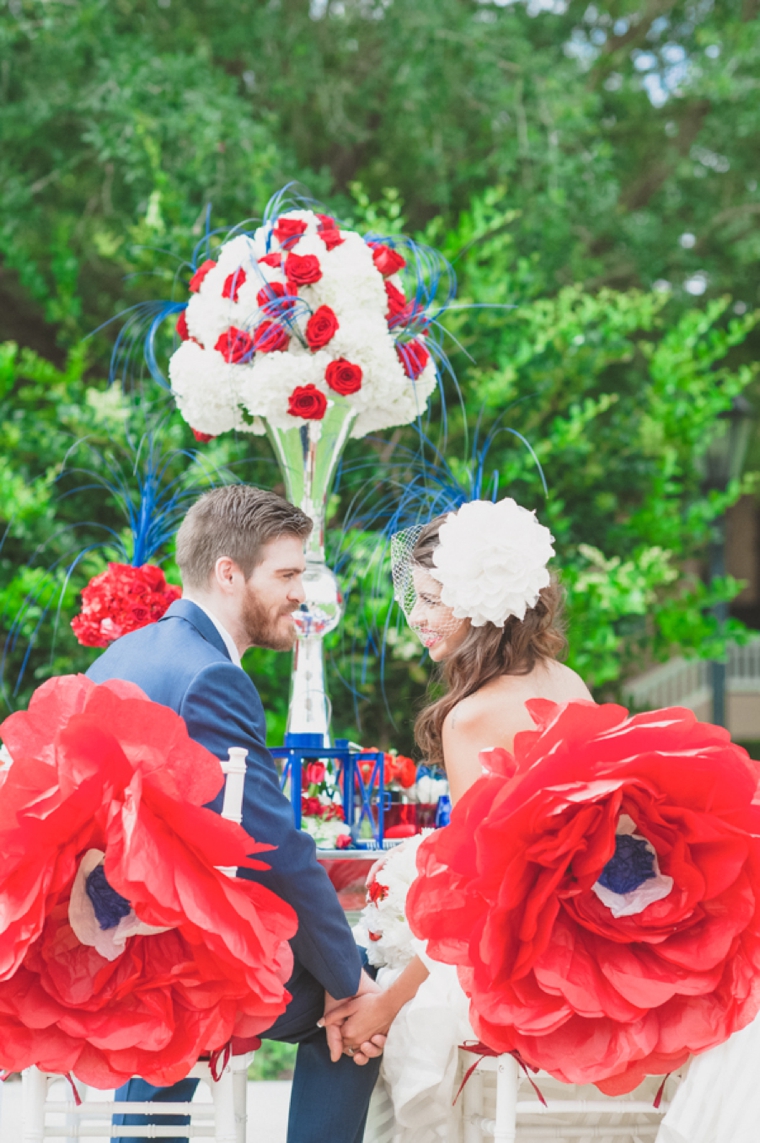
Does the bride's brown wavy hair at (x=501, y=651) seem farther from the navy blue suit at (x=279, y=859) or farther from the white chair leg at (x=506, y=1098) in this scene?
the white chair leg at (x=506, y=1098)

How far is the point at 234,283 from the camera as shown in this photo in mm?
2793

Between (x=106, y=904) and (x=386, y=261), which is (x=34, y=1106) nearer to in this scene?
(x=106, y=904)

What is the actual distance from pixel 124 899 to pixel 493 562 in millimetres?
1001

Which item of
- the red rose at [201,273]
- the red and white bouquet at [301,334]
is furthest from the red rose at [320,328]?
the red rose at [201,273]

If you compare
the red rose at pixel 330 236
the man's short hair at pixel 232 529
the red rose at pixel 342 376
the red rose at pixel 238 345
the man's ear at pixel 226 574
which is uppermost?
the red rose at pixel 330 236

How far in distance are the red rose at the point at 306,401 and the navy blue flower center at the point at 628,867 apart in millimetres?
1450

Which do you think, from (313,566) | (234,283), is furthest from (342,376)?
(313,566)

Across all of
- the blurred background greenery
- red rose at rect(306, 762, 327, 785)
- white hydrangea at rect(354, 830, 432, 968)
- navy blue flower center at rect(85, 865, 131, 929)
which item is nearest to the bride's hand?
white hydrangea at rect(354, 830, 432, 968)

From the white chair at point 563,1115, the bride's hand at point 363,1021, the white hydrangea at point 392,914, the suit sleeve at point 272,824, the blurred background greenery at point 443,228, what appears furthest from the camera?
the blurred background greenery at point 443,228

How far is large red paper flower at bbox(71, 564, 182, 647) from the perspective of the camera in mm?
2811

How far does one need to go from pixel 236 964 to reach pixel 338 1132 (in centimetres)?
88

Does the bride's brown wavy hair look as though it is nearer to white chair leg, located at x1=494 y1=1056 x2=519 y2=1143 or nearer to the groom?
the groom

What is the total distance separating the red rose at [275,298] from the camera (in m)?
Answer: 2.70

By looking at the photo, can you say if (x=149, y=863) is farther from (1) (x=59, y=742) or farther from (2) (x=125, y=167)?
(2) (x=125, y=167)
